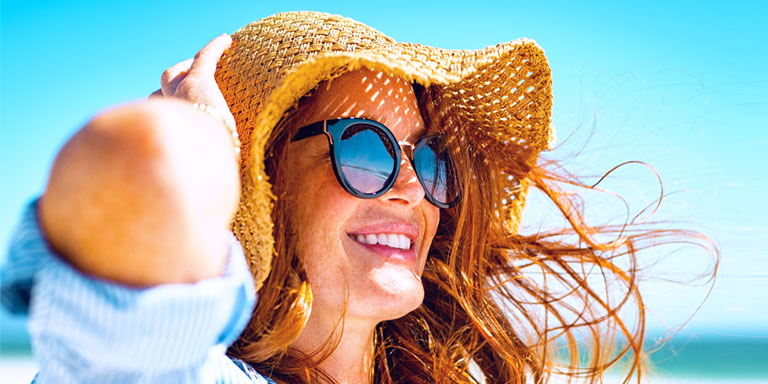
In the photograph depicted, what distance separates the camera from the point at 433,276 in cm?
222

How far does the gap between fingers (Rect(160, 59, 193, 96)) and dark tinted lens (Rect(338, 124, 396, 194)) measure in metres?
0.44

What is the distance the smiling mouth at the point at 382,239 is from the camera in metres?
1.77

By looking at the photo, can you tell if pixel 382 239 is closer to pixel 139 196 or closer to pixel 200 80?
pixel 200 80

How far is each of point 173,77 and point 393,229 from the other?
697 mm

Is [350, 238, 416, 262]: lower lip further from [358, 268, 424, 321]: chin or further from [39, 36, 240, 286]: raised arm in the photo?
[39, 36, 240, 286]: raised arm

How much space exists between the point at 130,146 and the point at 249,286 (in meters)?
0.29

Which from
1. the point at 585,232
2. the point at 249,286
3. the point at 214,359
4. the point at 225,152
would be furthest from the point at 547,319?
the point at 225,152

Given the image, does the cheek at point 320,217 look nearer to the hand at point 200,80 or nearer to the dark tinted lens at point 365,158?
the dark tinted lens at point 365,158

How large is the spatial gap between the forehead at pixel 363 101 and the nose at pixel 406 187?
0.08 meters

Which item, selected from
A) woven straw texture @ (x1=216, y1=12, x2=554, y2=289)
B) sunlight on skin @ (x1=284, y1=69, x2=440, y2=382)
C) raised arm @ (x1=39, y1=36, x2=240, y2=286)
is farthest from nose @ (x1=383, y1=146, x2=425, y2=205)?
raised arm @ (x1=39, y1=36, x2=240, y2=286)

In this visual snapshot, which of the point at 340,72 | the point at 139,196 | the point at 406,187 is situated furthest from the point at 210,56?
the point at 139,196

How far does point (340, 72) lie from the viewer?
164cm

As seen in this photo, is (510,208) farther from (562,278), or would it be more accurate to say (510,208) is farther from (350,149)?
(350,149)

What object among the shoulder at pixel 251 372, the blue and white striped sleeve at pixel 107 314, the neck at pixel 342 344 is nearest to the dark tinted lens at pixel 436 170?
the neck at pixel 342 344
